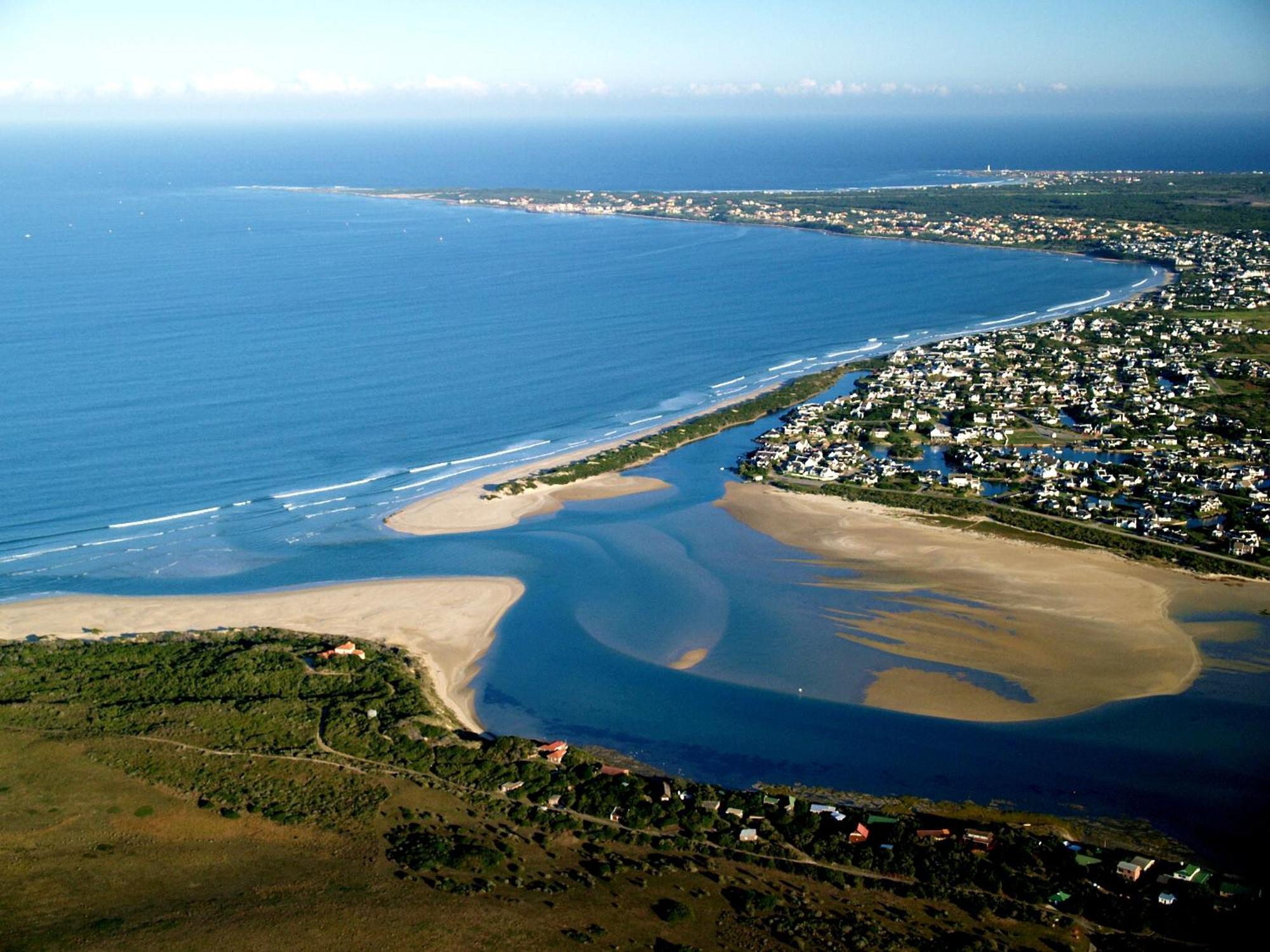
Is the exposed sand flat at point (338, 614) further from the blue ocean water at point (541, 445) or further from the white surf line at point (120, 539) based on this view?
the white surf line at point (120, 539)

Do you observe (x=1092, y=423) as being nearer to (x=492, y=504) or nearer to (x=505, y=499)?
(x=505, y=499)

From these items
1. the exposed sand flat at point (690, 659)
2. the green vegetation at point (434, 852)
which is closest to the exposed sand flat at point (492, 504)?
the exposed sand flat at point (690, 659)

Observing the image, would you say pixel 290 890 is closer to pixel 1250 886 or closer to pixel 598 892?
pixel 598 892

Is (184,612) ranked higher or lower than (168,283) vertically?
lower

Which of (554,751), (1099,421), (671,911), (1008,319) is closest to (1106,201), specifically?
(1008,319)

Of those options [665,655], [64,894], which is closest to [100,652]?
[64,894]

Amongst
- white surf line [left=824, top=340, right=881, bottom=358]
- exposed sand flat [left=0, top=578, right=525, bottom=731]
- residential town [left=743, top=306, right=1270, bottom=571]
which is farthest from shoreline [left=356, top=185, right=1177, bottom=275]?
exposed sand flat [left=0, top=578, right=525, bottom=731]
